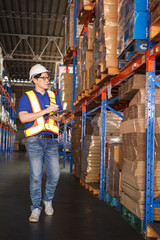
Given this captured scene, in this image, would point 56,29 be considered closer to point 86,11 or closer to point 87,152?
point 86,11

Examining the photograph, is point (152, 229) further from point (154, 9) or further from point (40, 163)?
point (154, 9)

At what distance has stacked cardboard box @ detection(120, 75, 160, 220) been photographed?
331cm

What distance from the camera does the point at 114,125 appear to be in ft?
21.6

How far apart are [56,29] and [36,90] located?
14.7 metres

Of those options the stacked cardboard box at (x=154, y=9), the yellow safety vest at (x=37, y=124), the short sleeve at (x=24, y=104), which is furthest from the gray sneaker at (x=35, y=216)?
the stacked cardboard box at (x=154, y=9)

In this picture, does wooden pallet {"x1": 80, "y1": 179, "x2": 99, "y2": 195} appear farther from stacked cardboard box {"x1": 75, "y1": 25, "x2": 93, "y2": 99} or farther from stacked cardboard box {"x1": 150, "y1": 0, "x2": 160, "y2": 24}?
stacked cardboard box {"x1": 150, "y1": 0, "x2": 160, "y2": 24}

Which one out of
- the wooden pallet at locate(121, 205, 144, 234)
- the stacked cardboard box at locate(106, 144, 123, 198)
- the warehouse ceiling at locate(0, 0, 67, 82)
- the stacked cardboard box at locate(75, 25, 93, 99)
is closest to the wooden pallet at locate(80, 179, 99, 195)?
the stacked cardboard box at locate(106, 144, 123, 198)

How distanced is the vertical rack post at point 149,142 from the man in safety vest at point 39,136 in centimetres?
119

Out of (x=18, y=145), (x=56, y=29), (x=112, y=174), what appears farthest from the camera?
(x=18, y=145)

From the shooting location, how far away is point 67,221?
3.78 m

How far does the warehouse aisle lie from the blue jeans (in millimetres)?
333

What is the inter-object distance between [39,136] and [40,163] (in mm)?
345

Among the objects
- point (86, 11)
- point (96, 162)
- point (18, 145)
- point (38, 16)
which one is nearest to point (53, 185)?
point (96, 162)

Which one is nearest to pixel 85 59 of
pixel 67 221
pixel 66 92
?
pixel 67 221
